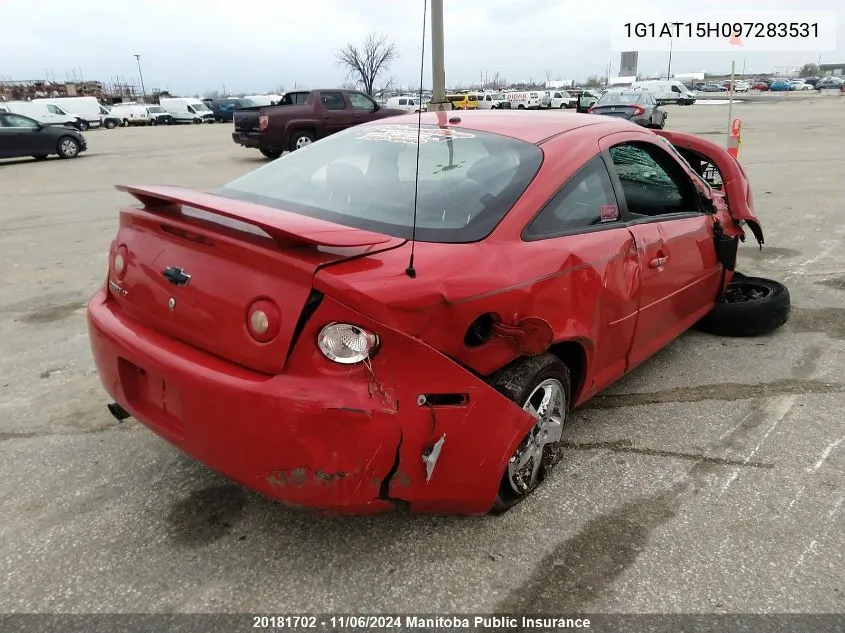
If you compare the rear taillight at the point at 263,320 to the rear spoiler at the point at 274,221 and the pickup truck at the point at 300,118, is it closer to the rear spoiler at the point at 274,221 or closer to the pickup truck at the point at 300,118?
the rear spoiler at the point at 274,221

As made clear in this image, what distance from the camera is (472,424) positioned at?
7.09 feet

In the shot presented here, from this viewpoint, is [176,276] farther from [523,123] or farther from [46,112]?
[46,112]

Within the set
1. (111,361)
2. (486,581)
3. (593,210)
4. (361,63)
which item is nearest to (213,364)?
(111,361)

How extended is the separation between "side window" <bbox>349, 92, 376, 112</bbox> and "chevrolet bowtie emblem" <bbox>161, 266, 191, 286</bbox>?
1366cm

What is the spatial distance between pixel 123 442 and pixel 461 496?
6.08 ft

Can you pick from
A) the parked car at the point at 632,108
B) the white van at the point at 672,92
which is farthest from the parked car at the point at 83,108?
the white van at the point at 672,92

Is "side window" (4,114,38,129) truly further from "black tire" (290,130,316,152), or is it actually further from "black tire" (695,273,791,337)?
"black tire" (695,273,791,337)

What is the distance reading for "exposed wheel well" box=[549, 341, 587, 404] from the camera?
2.76 meters

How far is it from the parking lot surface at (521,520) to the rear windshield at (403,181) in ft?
3.90

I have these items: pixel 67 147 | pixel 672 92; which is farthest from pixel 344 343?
pixel 672 92

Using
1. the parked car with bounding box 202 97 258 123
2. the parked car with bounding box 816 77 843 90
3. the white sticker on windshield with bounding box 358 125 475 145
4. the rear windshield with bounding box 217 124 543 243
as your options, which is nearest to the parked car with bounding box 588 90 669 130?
the white sticker on windshield with bounding box 358 125 475 145

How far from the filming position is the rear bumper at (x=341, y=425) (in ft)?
6.45

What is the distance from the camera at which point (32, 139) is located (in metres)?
16.8

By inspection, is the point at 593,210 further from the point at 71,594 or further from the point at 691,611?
the point at 71,594
